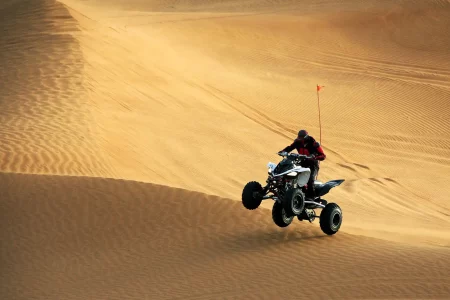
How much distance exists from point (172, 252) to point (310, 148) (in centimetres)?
268

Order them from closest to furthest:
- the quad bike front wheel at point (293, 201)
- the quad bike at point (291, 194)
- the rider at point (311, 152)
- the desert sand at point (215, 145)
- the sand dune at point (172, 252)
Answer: the sand dune at point (172, 252) → the desert sand at point (215, 145) → the quad bike front wheel at point (293, 201) → the quad bike at point (291, 194) → the rider at point (311, 152)

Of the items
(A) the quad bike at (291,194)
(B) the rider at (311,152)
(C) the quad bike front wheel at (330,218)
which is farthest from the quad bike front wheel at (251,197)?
(C) the quad bike front wheel at (330,218)

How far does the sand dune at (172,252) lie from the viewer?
1116cm

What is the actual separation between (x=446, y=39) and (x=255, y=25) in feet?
27.2

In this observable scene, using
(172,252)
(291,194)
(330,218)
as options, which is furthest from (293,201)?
(172,252)

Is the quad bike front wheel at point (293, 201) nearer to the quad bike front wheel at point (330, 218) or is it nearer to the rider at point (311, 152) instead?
the rider at point (311, 152)

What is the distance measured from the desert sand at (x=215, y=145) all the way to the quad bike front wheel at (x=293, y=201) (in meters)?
0.66

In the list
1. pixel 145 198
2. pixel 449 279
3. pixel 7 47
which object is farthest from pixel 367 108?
pixel 449 279

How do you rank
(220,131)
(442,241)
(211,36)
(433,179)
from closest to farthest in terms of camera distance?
(442,241) → (433,179) → (220,131) → (211,36)

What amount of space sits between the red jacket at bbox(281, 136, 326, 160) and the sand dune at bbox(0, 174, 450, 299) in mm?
1334

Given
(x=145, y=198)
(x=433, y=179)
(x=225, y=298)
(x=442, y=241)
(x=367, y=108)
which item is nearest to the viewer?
(x=225, y=298)

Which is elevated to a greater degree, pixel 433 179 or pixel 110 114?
pixel 433 179

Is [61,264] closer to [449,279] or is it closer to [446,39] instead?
[449,279]

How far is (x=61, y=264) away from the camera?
12336 mm
